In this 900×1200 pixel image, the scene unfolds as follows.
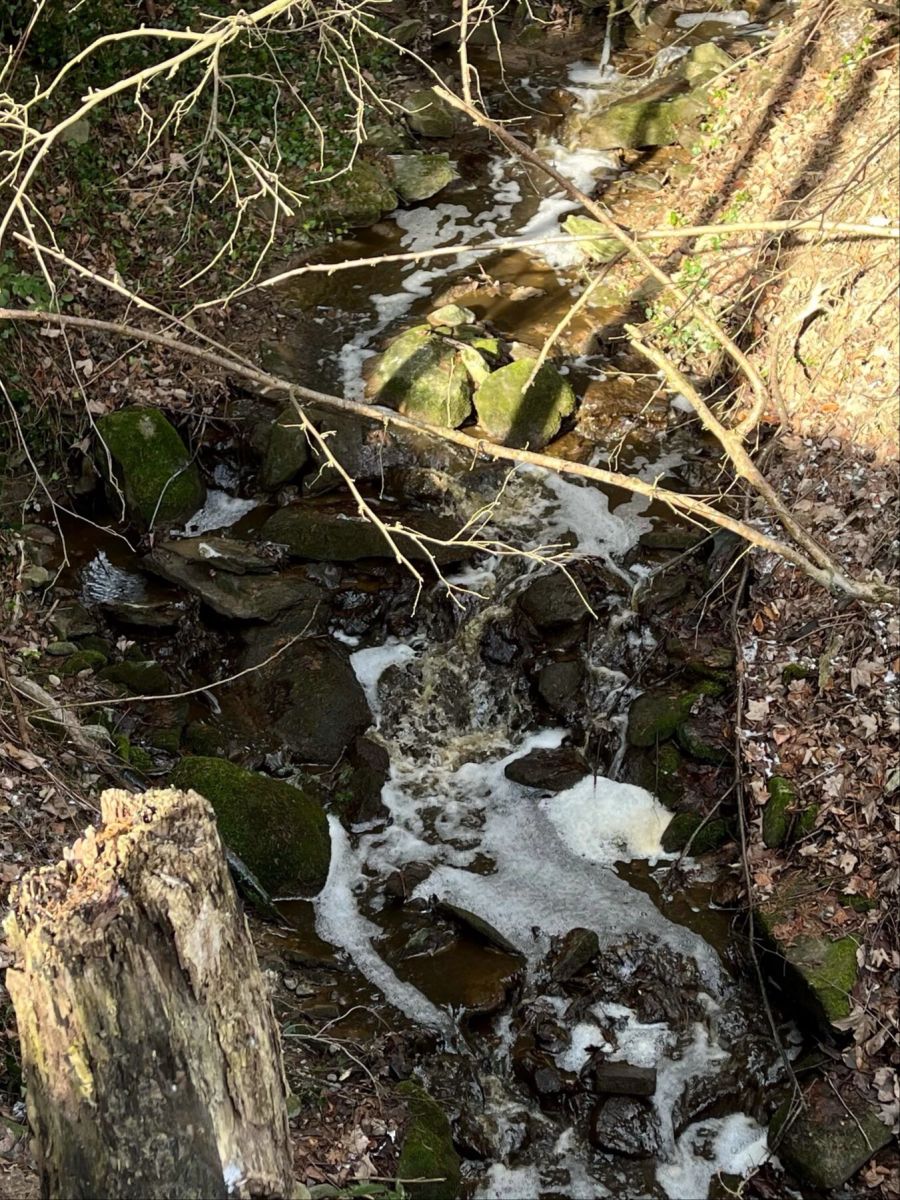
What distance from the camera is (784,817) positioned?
20.9 feet

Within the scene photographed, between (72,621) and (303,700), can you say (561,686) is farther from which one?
(72,621)

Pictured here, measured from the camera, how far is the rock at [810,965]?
551 centimetres

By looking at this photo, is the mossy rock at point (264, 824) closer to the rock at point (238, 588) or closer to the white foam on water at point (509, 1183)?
the rock at point (238, 588)

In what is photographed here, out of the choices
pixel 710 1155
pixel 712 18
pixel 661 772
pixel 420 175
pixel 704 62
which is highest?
pixel 712 18

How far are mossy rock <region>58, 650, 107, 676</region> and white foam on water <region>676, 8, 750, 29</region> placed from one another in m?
12.9

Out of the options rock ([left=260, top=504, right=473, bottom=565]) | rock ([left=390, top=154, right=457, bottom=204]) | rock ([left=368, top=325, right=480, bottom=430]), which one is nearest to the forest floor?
rock ([left=260, top=504, right=473, bottom=565])

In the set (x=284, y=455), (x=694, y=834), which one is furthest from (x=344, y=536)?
(x=694, y=834)

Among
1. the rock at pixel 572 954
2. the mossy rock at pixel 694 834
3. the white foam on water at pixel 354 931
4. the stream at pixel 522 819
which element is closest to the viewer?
the stream at pixel 522 819

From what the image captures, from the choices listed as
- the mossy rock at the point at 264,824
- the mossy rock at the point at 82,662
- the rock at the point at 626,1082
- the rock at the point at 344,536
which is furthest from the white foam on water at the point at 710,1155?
the mossy rock at the point at 82,662

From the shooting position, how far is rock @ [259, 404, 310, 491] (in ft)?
30.0

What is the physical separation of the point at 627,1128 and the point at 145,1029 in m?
3.66

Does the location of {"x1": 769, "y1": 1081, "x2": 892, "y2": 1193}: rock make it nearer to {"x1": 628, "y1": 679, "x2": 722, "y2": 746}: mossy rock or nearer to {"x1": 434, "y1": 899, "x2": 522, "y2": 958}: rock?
{"x1": 434, "y1": 899, "x2": 522, "y2": 958}: rock

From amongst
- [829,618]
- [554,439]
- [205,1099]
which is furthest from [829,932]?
[554,439]

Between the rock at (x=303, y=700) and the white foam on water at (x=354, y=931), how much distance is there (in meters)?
0.63
